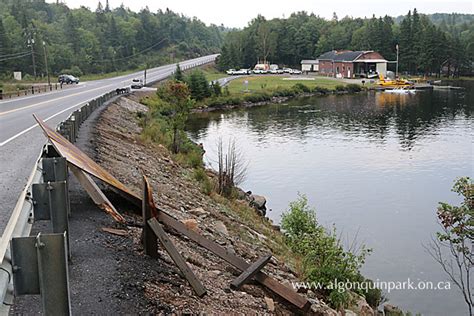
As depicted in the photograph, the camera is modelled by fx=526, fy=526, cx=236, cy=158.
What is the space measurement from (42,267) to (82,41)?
120 metres

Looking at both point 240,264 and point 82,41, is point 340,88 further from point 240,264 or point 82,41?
point 240,264

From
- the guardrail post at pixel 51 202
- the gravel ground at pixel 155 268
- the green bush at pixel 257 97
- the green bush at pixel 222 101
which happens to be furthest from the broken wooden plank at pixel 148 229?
the green bush at pixel 257 97

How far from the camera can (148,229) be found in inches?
338

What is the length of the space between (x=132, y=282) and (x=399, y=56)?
122 m

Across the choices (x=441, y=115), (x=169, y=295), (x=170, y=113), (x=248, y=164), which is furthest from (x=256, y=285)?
(x=441, y=115)

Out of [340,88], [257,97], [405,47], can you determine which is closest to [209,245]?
[257,97]

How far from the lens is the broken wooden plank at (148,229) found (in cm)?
841

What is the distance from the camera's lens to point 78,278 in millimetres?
7406

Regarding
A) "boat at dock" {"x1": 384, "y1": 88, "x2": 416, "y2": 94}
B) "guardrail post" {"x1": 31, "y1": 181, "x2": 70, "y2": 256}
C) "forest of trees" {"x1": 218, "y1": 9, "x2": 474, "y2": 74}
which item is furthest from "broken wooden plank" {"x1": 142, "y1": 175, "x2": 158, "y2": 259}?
"forest of trees" {"x1": 218, "y1": 9, "x2": 474, "y2": 74}

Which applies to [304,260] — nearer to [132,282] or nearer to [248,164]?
[132,282]

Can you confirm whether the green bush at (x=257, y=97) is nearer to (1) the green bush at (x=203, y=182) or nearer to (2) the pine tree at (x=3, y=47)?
(2) the pine tree at (x=3, y=47)

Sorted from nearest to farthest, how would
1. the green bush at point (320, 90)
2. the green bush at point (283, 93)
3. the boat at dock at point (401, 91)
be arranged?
the green bush at point (283, 93)
the green bush at point (320, 90)
the boat at dock at point (401, 91)

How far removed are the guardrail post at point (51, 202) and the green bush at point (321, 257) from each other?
7.03 meters

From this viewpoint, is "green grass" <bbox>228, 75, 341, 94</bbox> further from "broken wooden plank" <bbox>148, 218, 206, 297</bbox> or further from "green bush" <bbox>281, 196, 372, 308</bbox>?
"broken wooden plank" <bbox>148, 218, 206, 297</bbox>
